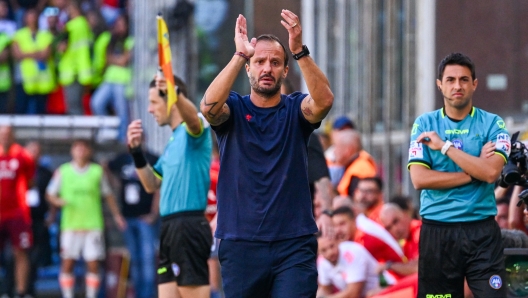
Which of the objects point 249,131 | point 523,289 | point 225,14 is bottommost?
point 523,289

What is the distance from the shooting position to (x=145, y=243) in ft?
57.6

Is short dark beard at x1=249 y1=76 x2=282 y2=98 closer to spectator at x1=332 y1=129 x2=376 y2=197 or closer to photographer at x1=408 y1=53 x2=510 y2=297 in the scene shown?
photographer at x1=408 y1=53 x2=510 y2=297

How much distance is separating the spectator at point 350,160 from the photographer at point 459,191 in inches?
182

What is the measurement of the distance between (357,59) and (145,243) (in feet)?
15.6

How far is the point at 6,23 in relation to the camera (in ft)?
65.9

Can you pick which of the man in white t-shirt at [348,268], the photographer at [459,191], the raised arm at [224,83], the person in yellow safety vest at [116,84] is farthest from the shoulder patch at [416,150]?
the person in yellow safety vest at [116,84]

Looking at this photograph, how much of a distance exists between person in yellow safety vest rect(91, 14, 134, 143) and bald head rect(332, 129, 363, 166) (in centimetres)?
780

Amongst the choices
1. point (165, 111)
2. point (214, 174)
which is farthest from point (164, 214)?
point (214, 174)

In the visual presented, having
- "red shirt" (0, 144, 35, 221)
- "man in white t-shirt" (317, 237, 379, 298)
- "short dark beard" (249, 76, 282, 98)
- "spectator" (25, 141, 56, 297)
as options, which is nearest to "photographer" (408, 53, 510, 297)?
"short dark beard" (249, 76, 282, 98)

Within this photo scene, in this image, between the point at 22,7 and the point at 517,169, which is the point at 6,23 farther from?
the point at 517,169

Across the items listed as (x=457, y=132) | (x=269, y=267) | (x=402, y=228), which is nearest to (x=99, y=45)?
(x=402, y=228)

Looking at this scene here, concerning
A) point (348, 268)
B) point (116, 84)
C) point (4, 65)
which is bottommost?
point (348, 268)

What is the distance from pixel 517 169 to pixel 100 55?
1315 cm

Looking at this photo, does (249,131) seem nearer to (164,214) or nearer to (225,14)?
(164,214)
